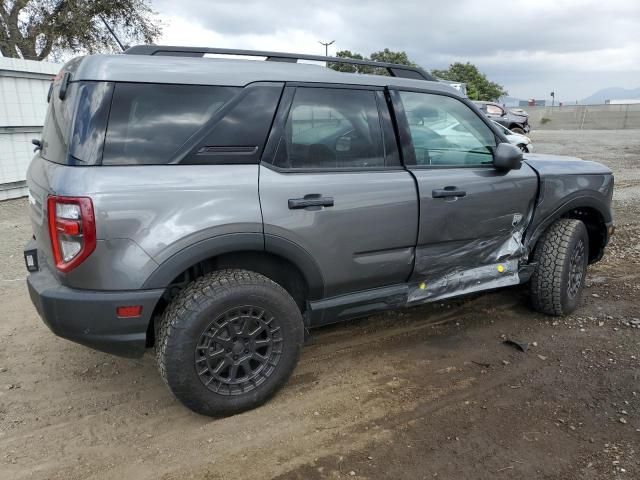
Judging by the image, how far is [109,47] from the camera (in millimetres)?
17609

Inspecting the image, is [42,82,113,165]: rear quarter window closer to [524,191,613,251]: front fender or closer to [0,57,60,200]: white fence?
[524,191,613,251]: front fender

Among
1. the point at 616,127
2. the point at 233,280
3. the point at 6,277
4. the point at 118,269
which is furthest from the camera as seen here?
the point at 616,127

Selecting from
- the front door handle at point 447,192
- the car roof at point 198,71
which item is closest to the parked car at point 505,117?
the front door handle at point 447,192

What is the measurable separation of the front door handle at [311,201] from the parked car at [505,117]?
1764cm

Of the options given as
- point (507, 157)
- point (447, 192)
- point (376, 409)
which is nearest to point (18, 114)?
point (447, 192)

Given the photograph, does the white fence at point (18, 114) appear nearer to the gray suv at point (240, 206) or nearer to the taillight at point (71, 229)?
the gray suv at point (240, 206)

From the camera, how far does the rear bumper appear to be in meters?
2.57

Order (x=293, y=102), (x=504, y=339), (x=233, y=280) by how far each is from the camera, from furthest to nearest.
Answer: (x=504, y=339)
(x=293, y=102)
(x=233, y=280)

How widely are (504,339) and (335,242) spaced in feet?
5.82

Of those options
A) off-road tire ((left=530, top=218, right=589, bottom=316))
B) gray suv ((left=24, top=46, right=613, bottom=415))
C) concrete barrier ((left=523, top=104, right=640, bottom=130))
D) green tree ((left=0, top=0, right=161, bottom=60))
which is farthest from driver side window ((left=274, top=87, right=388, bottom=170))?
concrete barrier ((left=523, top=104, right=640, bottom=130))

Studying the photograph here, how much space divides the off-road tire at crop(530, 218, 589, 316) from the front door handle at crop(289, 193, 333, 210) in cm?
214

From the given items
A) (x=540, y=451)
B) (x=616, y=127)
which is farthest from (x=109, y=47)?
(x=616, y=127)

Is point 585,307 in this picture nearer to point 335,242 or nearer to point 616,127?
point 335,242

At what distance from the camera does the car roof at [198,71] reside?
8.66 ft
